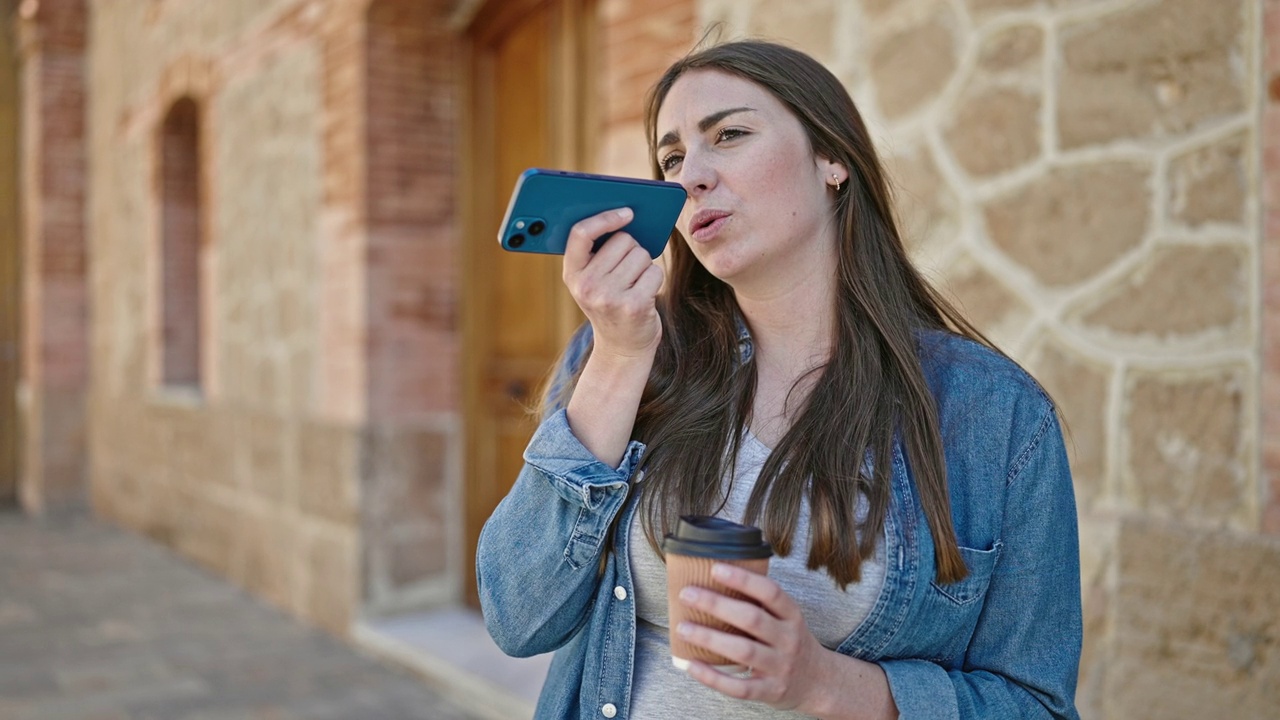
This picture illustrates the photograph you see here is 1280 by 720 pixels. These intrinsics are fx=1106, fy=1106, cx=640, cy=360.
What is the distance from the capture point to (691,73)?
1.65m

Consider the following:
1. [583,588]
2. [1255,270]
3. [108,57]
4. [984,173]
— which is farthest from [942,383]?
[108,57]

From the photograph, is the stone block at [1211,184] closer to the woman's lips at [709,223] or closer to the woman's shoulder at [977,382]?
the woman's shoulder at [977,382]

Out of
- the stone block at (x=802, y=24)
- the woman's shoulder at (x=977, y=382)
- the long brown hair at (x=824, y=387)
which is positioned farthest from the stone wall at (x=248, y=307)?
the woman's shoulder at (x=977, y=382)

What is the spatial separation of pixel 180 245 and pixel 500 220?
4.38 metres

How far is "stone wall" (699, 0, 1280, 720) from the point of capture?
2174mm

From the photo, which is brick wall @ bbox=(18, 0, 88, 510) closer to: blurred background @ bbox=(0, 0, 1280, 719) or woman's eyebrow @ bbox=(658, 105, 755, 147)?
blurred background @ bbox=(0, 0, 1280, 719)

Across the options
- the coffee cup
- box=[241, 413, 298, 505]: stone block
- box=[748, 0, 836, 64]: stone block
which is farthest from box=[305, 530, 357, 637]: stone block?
the coffee cup

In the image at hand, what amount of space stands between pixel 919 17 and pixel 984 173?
18.2 inches

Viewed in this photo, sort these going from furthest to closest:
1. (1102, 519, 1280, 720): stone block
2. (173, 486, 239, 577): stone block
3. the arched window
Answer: the arched window, (173, 486, 239, 577): stone block, (1102, 519, 1280, 720): stone block

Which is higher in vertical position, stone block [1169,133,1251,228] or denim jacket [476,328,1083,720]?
stone block [1169,133,1251,228]

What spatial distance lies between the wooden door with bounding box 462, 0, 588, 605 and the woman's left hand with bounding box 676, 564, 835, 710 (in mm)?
3305

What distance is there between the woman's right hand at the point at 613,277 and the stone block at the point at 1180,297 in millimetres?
1377

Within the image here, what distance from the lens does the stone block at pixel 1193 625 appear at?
83.7 inches

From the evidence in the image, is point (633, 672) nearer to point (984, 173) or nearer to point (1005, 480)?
point (1005, 480)
